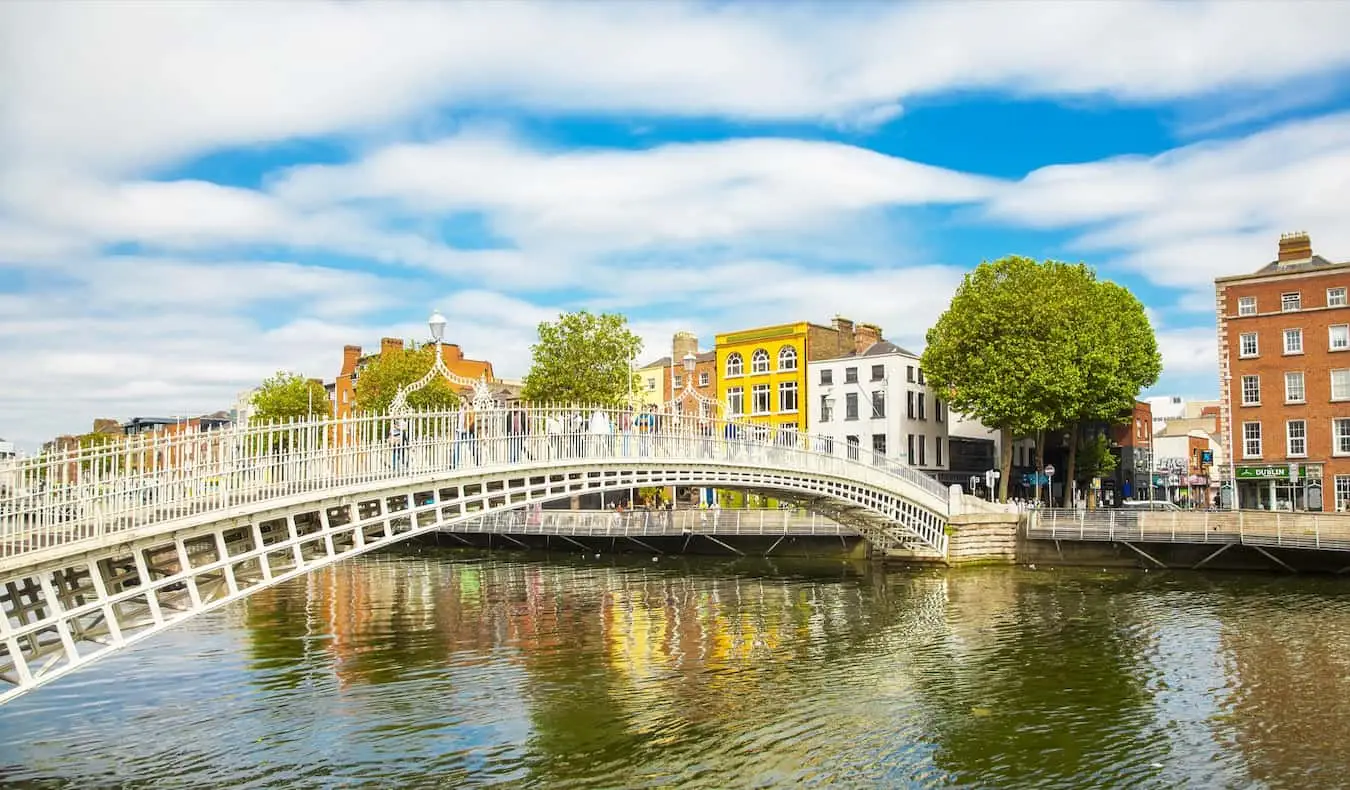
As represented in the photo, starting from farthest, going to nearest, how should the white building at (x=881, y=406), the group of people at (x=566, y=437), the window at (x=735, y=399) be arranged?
the window at (x=735, y=399) → the white building at (x=881, y=406) → the group of people at (x=566, y=437)

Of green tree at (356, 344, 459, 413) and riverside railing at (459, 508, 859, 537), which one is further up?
green tree at (356, 344, 459, 413)

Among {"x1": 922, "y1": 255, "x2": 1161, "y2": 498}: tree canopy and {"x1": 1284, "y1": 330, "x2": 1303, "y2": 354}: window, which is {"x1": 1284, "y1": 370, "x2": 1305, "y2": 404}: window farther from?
{"x1": 922, "y1": 255, "x2": 1161, "y2": 498}: tree canopy

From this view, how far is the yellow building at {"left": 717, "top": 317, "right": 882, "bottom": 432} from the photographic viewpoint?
71.5 m

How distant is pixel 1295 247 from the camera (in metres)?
56.8

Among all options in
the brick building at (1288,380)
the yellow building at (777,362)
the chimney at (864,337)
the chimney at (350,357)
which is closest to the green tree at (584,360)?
the yellow building at (777,362)

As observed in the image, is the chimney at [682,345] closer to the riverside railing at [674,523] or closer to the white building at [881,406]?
the white building at [881,406]

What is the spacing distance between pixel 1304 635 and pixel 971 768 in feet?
51.9

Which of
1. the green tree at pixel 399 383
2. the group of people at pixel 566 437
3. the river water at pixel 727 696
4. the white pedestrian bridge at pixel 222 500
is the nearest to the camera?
the white pedestrian bridge at pixel 222 500

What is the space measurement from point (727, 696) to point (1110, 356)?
134ft

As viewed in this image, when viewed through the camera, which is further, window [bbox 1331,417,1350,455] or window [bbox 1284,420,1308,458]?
window [bbox 1284,420,1308,458]

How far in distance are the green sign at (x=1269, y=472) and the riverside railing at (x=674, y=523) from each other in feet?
70.9

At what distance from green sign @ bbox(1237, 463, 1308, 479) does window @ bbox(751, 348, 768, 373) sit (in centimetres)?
3005

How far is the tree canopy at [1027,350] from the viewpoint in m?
54.8

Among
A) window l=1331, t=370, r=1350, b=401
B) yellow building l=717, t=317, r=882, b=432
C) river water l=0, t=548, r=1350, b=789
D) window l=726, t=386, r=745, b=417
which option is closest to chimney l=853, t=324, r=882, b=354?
yellow building l=717, t=317, r=882, b=432
